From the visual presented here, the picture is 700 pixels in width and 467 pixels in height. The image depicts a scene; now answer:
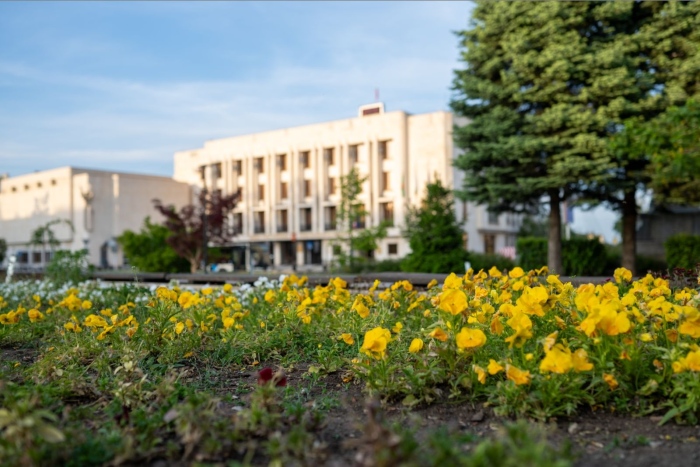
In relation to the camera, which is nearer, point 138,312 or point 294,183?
point 138,312

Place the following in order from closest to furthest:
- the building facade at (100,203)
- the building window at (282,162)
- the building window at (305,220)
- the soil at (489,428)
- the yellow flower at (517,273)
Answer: the soil at (489,428)
the yellow flower at (517,273)
the building window at (305,220)
the building window at (282,162)
the building facade at (100,203)

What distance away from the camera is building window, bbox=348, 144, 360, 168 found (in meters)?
53.0

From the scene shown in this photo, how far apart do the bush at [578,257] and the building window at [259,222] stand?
39456 millimetres

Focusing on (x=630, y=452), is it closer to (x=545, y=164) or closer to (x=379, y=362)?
(x=379, y=362)

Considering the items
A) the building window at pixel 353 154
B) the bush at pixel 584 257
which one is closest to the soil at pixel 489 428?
the bush at pixel 584 257

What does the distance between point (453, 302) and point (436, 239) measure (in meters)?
15.5

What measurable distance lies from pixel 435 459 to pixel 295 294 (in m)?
3.97

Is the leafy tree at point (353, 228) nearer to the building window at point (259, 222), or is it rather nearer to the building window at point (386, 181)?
the building window at point (386, 181)

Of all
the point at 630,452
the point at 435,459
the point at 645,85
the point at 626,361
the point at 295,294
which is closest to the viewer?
the point at 435,459

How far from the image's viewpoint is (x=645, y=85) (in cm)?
1888

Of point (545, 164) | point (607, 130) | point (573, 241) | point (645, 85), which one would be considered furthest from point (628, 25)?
point (573, 241)

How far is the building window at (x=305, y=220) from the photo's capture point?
183ft

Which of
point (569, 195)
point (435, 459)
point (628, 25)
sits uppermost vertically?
point (628, 25)

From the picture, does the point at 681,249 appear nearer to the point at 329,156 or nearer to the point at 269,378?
the point at 269,378
